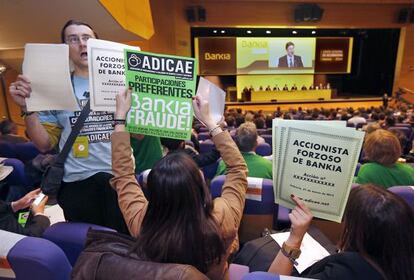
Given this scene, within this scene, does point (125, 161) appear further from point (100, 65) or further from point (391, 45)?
point (391, 45)

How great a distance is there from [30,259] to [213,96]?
1.00 metres

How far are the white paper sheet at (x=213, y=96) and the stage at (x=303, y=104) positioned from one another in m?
10.4

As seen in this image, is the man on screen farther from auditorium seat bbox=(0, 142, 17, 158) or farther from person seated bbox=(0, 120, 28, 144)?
auditorium seat bbox=(0, 142, 17, 158)

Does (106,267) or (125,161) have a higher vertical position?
(125,161)

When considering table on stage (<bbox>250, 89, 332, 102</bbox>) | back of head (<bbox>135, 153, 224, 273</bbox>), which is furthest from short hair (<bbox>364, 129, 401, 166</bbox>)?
table on stage (<bbox>250, 89, 332, 102</bbox>)

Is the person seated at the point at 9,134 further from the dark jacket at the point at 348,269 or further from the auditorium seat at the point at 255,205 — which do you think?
the dark jacket at the point at 348,269

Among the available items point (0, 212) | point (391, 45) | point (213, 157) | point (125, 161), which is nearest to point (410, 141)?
point (213, 157)

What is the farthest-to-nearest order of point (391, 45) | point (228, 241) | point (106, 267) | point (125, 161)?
point (391, 45) → point (125, 161) → point (228, 241) → point (106, 267)

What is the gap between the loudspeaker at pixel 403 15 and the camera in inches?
447

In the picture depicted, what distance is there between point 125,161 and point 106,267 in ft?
1.51

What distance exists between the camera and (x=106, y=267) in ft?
2.25

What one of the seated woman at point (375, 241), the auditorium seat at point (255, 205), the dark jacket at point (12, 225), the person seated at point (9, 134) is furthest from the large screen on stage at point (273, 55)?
the seated woman at point (375, 241)

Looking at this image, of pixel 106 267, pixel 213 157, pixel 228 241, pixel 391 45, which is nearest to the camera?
pixel 106 267

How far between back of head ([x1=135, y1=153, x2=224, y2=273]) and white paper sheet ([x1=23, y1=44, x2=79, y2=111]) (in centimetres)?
71
